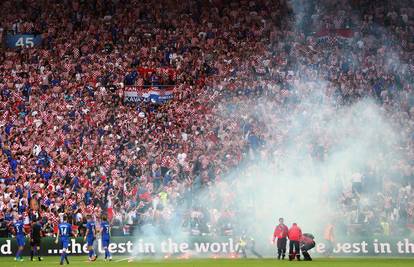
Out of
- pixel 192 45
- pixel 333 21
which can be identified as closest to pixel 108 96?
pixel 192 45

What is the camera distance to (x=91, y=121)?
38.9 m

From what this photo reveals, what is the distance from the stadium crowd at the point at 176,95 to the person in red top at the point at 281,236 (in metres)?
2.95

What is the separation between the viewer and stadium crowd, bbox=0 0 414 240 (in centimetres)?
3444

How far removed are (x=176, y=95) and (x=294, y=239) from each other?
13276 mm

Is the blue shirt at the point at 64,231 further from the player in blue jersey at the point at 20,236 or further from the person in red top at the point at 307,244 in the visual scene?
the person in red top at the point at 307,244

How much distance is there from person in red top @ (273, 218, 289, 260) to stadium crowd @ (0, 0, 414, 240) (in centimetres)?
295

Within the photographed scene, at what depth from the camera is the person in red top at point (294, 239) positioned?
29.5 meters

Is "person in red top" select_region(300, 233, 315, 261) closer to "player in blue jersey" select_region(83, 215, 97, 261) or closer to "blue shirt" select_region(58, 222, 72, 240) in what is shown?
"player in blue jersey" select_region(83, 215, 97, 261)

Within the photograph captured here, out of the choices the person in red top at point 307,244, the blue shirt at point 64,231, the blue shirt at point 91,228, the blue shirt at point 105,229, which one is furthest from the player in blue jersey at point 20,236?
the person in red top at point 307,244

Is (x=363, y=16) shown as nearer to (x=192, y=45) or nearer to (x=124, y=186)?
(x=192, y=45)

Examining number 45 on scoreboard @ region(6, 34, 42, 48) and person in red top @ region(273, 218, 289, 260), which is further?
number 45 on scoreboard @ region(6, 34, 42, 48)

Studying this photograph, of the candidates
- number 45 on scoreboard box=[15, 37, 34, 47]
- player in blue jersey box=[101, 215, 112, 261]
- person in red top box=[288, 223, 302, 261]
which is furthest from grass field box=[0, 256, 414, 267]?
number 45 on scoreboard box=[15, 37, 34, 47]

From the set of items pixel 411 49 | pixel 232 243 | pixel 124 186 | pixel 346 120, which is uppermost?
pixel 411 49

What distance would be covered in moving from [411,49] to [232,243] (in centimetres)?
1513
